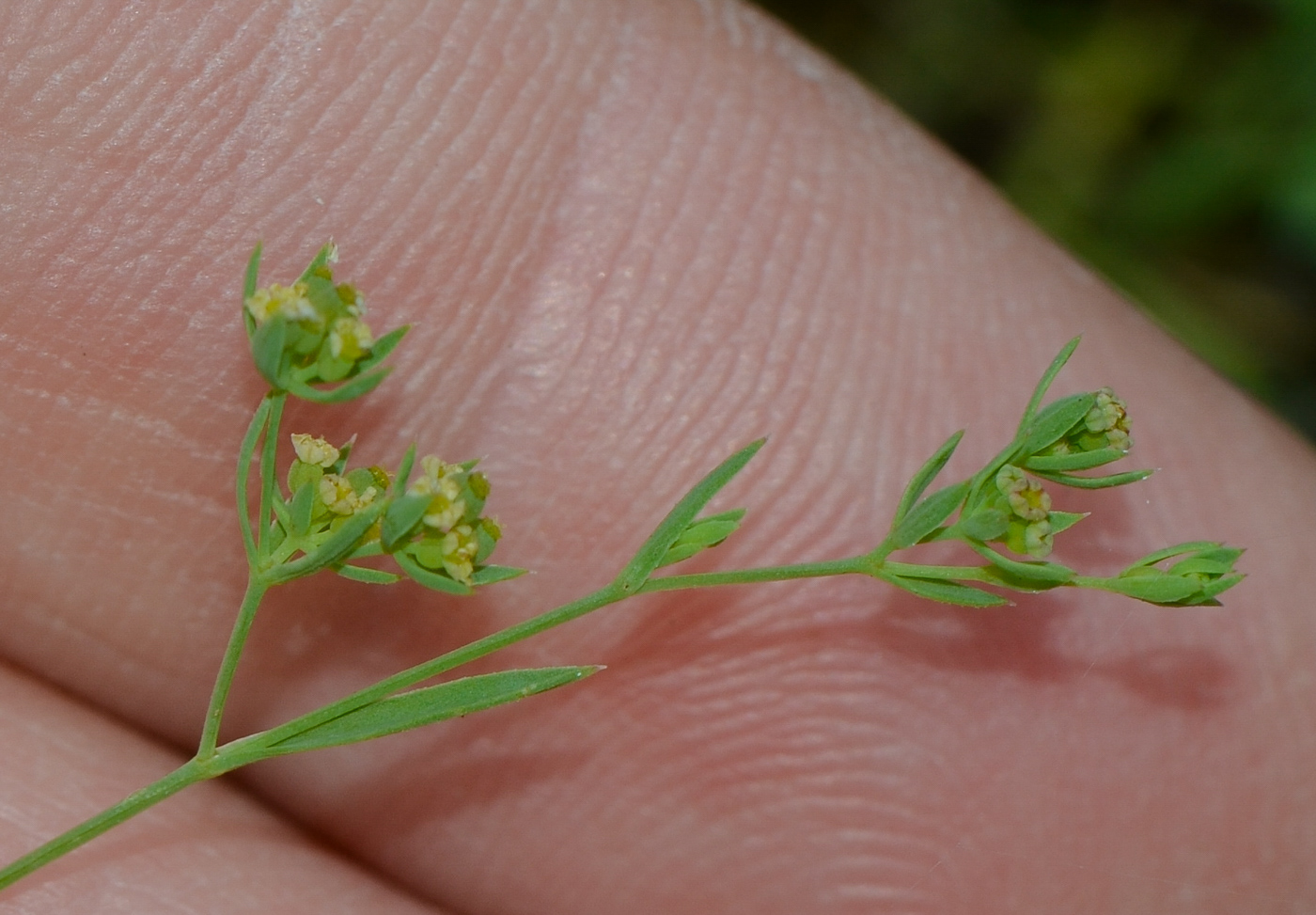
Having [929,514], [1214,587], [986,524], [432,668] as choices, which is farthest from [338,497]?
[1214,587]

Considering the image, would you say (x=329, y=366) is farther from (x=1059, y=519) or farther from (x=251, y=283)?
(x=1059, y=519)

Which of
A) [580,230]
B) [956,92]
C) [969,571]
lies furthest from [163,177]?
[956,92]

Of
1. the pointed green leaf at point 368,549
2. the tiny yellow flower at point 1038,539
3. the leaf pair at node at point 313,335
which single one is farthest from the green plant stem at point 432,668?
the tiny yellow flower at point 1038,539

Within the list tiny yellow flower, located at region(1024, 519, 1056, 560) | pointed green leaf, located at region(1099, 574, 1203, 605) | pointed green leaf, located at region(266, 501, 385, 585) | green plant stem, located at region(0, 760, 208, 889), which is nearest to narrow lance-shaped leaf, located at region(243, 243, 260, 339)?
pointed green leaf, located at region(266, 501, 385, 585)

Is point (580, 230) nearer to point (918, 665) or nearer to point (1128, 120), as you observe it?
point (918, 665)

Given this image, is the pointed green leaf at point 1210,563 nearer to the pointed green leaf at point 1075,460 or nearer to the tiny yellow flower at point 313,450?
the pointed green leaf at point 1075,460
